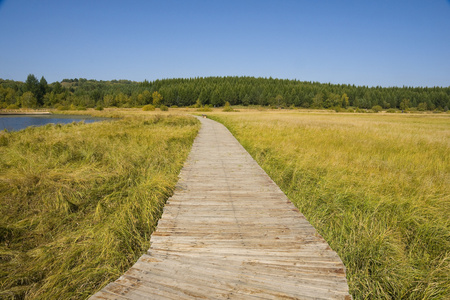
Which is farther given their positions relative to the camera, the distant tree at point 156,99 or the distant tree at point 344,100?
the distant tree at point 344,100

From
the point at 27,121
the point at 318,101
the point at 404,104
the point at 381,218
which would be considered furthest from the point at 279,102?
the point at 381,218

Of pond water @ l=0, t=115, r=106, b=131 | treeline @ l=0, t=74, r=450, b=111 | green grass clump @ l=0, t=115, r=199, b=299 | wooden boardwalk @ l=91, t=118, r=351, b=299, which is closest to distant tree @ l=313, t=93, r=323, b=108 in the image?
treeline @ l=0, t=74, r=450, b=111

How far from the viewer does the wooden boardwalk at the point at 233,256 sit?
1.88 metres

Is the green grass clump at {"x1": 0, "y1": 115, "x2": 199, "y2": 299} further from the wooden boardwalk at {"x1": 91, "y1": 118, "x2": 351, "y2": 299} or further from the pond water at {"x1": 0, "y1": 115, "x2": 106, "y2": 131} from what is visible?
the pond water at {"x1": 0, "y1": 115, "x2": 106, "y2": 131}

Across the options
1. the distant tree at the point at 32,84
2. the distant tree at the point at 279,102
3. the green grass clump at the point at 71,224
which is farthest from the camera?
the distant tree at the point at 279,102

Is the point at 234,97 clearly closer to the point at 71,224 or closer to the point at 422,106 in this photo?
the point at 422,106

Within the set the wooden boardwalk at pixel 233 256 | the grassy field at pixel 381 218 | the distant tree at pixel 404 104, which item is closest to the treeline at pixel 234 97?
the distant tree at pixel 404 104

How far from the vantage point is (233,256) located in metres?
2.38

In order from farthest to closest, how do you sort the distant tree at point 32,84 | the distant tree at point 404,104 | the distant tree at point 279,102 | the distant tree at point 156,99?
the distant tree at point 404,104 → the distant tree at point 279,102 → the distant tree at point 156,99 → the distant tree at point 32,84

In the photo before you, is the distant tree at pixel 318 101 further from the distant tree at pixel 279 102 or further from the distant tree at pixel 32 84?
the distant tree at pixel 32 84

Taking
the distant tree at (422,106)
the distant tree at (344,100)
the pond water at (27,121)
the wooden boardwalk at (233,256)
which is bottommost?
the wooden boardwalk at (233,256)

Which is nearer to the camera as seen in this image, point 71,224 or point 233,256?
point 233,256

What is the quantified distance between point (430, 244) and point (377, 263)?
123 centimetres

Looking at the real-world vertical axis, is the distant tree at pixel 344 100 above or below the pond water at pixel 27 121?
above
